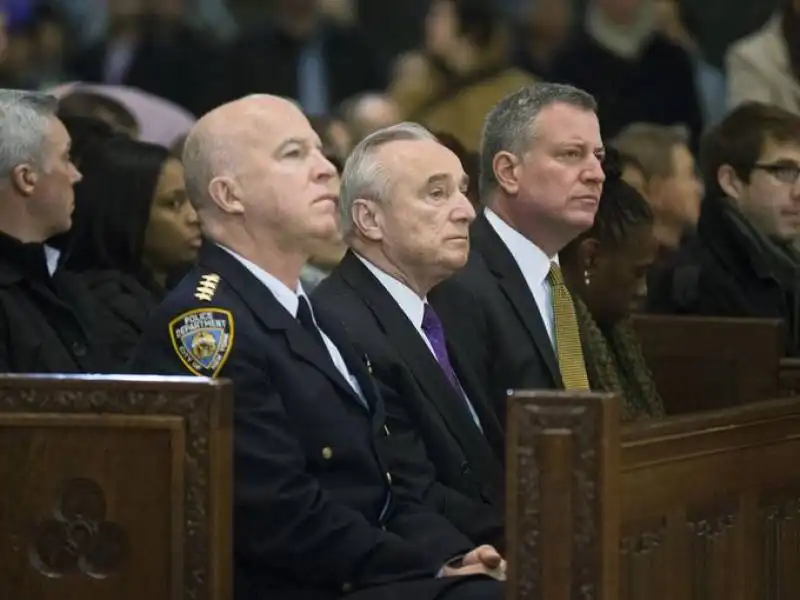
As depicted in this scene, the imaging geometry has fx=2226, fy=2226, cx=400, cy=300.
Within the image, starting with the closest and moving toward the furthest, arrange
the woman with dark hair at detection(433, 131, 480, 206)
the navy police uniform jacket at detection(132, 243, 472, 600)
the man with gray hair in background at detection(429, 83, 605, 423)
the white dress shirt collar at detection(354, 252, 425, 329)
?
the navy police uniform jacket at detection(132, 243, 472, 600)
the white dress shirt collar at detection(354, 252, 425, 329)
the man with gray hair in background at detection(429, 83, 605, 423)
the woman with dark hair at detection(433, 131, 480, 206)

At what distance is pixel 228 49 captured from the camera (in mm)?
9531

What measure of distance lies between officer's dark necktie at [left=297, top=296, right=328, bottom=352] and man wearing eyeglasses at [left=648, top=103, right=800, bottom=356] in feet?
6.71

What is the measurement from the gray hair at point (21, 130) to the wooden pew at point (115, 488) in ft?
3.75

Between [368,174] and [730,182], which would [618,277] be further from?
[730,182]

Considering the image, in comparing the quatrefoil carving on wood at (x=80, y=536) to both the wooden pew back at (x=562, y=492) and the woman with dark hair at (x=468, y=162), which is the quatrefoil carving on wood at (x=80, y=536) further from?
the woman with dark hair at (x=468, y=162)

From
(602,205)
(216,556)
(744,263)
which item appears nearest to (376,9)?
(744,263)

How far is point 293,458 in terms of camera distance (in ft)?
13.9

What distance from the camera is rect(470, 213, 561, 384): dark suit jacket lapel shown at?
201 inches


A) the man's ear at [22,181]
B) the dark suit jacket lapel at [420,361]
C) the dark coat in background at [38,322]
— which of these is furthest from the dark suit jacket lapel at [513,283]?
the man's ear at [22,181]

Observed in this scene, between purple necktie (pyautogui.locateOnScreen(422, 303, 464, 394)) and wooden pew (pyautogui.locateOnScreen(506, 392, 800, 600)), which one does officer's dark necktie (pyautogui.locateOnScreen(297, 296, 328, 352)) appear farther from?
wooden pew (pyautogui.locateOnScreen(506, 392, 800, 600))

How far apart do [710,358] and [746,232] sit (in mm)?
620

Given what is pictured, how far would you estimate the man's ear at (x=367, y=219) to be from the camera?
4898mm

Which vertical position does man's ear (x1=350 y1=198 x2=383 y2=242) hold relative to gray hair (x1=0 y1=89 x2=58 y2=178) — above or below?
below

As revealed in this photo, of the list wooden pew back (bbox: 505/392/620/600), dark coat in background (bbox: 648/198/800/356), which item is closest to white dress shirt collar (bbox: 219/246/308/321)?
wooden pew back (bbox: 505/392/620/600)
